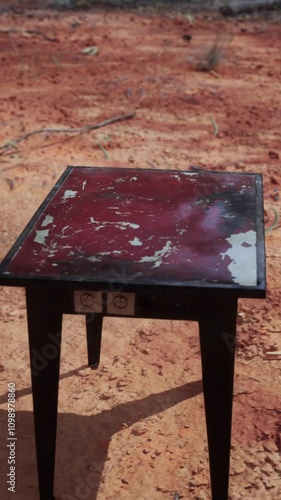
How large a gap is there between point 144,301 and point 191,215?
0.44 metres

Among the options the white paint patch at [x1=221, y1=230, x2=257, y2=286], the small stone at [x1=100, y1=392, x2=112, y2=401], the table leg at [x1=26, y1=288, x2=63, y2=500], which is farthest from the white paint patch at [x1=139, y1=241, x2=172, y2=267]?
the small stone at [x1=100, y1=392, x2=112, y2=401]

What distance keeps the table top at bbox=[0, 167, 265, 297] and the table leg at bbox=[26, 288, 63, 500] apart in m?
0.10

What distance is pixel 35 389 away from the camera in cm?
202

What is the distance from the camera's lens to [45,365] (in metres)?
1.99

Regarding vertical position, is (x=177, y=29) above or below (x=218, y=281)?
above

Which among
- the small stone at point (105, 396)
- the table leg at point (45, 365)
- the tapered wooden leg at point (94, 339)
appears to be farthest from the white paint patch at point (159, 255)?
the small stone at point (105, 396)

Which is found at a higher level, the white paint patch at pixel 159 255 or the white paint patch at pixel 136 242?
the white paint patch at pixel 136 242

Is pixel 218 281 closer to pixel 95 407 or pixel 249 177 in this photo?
pixel 249 177

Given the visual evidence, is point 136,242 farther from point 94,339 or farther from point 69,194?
point 94,339

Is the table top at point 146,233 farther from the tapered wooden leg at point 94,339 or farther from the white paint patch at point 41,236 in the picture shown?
the tapered wooden leg at point 94,339

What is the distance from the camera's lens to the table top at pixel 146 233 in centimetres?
184

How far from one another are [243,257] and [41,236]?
0.61m

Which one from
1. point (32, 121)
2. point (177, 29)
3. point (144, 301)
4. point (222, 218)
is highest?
point (177, 29)

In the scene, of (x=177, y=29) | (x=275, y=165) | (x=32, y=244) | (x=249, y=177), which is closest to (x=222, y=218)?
(x=249, y=177)
